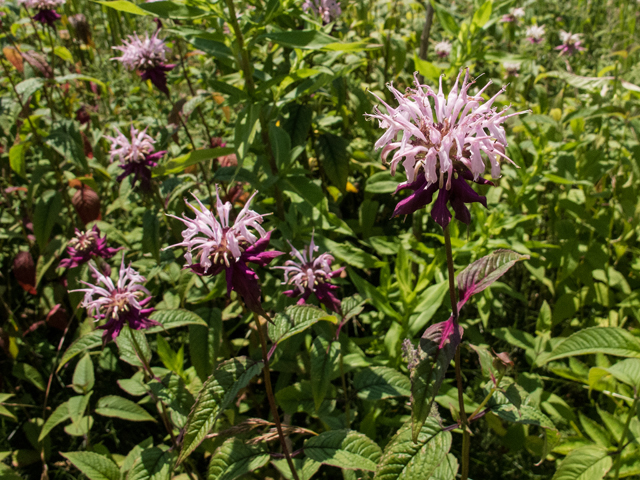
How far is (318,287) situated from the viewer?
5.11 ft

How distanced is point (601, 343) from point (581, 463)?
15.9 inches

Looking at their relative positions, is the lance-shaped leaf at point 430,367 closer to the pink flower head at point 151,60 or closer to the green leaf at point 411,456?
the green leaf at point 411,456

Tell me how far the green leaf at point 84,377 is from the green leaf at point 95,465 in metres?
0.33

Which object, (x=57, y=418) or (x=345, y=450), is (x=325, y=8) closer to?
(x=345, y=450)

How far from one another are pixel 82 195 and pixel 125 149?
44cm

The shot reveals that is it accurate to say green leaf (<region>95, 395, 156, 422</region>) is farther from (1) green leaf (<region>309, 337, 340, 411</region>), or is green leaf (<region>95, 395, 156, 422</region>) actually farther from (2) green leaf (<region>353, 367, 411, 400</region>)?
(2) green leaf (<region>353, 367, 411, 400</region>)

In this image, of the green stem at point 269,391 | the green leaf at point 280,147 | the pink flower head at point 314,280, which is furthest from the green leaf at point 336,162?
the green stem at point 269,391

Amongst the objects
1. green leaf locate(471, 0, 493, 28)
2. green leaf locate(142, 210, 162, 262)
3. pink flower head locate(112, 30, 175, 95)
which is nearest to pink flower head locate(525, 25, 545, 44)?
green leaf locate(471, 0, 493, 28)

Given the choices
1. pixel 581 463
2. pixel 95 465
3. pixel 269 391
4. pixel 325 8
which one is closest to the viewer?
pixel 269 391

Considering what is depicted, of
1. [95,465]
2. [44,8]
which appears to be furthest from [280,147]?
[44,8]

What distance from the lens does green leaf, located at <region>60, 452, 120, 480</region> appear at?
1595 millimetres

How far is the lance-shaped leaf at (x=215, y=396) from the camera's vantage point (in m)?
1.06

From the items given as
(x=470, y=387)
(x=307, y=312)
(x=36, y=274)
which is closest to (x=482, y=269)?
(x=307, y=312)

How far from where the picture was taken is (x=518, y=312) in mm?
2576
